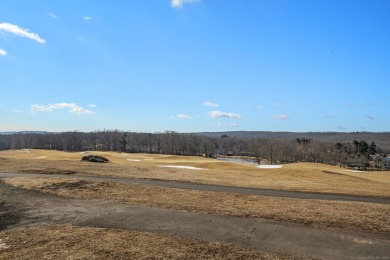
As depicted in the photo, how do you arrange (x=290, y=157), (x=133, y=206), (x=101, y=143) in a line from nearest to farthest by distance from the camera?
(x=133, y=206) → (x=290, y=157) → (x=101, y=143)

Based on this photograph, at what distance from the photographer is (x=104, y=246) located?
917 centimetres

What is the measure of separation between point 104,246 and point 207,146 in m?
142

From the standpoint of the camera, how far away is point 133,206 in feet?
46.6

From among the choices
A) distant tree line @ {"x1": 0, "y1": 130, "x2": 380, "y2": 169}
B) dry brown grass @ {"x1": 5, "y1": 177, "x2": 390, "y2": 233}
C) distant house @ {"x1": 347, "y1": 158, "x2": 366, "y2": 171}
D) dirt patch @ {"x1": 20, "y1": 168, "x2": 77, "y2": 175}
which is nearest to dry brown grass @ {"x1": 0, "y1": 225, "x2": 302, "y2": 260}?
dry brown grass @ {"x1": 5, "y1": 177, "x2": 390, "y2": 233}

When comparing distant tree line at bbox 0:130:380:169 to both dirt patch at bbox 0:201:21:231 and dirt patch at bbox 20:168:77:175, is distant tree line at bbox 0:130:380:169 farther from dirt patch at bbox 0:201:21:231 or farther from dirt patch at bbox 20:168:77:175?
dirt patch at bbox 0:201:21:231

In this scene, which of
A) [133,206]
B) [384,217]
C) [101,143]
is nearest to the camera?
[384,217]

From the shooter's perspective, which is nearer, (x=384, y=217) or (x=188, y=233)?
(x=188, y=233)

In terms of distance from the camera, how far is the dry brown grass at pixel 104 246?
8.51 m

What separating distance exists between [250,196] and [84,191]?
28.6 ft

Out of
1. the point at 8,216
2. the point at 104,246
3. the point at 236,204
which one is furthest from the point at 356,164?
the point at 104,246

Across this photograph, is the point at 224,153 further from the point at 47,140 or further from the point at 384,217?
the point at 384,217

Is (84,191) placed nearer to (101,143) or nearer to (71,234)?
(71,234)

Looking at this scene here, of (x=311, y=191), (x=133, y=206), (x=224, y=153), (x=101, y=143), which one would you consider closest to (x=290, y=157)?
(x=224, y=153)

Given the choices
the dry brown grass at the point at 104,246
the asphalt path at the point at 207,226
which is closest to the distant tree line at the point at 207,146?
the asphalt path at the point at 207,226
